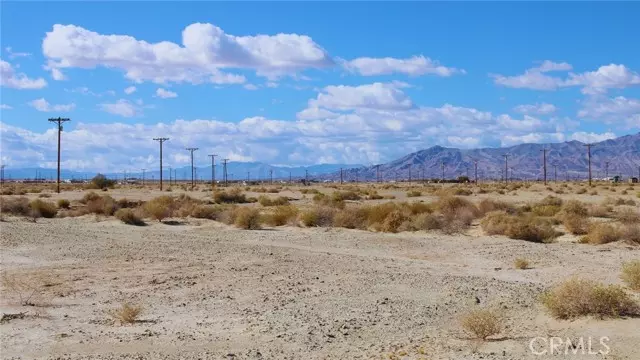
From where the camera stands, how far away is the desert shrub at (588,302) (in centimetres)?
1267

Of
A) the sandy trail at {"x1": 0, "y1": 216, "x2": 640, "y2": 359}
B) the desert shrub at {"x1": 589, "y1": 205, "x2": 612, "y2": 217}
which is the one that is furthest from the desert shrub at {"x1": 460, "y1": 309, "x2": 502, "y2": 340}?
the desert shrub at {"x1": 589, "y1": 205, "x2": 612, "y2": 217}

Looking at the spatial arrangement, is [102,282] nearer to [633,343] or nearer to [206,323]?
[206,323]

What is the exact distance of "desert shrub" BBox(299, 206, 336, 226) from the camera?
3584 centimetres

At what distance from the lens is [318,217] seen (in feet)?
119

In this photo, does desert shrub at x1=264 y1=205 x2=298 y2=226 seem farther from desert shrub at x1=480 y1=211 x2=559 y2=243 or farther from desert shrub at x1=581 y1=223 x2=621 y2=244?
desert shrub at x1=581 y1=223 x2=621 y2=244

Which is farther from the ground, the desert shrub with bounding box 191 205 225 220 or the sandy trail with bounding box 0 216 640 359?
the desert shrub with bounding box 191 205 225 220

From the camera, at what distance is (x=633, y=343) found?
11.1m

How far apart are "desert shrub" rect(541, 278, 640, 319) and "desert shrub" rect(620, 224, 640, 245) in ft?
45.9

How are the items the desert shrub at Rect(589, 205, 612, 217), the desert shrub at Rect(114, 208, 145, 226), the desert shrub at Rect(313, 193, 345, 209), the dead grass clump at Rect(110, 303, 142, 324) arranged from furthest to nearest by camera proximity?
the desert shrub at Rect(313, 193, 345, 209), the desert shrub at Rect(589, 205, 612, 217), the desert shrub at Rect(114, 208, 145, 226), the dead grass clump at Rect(110, 303, 142, 324)

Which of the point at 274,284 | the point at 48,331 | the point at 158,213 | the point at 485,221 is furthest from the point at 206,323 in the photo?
the point at 158,213

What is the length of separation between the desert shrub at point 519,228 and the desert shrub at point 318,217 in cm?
795

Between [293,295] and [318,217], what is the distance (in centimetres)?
1972

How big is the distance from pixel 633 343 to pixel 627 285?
5.65 metres

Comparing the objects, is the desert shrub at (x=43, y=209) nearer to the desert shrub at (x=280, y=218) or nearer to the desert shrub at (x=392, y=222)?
the desert shrub at (x=280, y=218)
